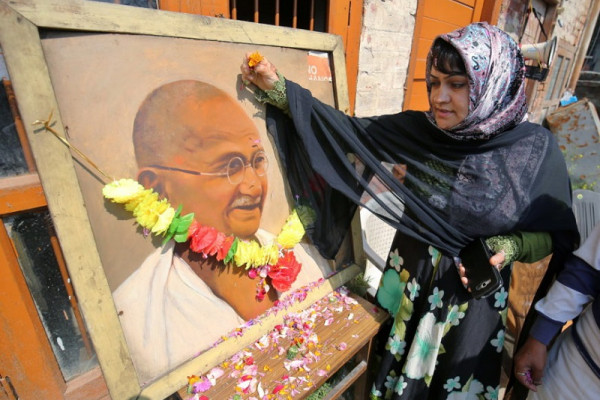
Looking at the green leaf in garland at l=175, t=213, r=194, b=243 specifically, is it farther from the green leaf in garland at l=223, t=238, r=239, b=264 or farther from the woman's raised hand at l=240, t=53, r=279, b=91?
the woman's raised hand at l=240, t=53, r=279, b=91

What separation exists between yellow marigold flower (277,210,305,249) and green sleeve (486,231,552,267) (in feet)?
2.57

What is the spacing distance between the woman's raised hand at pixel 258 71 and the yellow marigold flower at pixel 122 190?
56cm

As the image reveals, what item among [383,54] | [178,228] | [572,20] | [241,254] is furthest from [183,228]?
[572,20]

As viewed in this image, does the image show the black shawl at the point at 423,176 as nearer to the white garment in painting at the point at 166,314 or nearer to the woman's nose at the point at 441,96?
the woman's nose at the point at 441,96

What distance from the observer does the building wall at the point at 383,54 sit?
2.54 meters

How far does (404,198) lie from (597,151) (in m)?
5.00

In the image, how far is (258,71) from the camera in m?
1.15

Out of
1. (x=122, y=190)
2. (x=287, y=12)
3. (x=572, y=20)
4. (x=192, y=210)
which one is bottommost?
(x=192, y=210)

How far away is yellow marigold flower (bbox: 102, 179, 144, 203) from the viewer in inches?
34.4

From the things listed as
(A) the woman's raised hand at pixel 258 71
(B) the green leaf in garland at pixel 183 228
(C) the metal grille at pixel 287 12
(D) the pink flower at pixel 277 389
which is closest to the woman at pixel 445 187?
(A) the woman's raised hand at pixel 258 71

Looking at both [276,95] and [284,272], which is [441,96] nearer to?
[276,95]

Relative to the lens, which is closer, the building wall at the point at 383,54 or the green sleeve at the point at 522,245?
the green sleeve at the point at 522,245

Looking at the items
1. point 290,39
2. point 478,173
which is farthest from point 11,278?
point 478,173

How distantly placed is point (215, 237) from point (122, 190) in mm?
339
